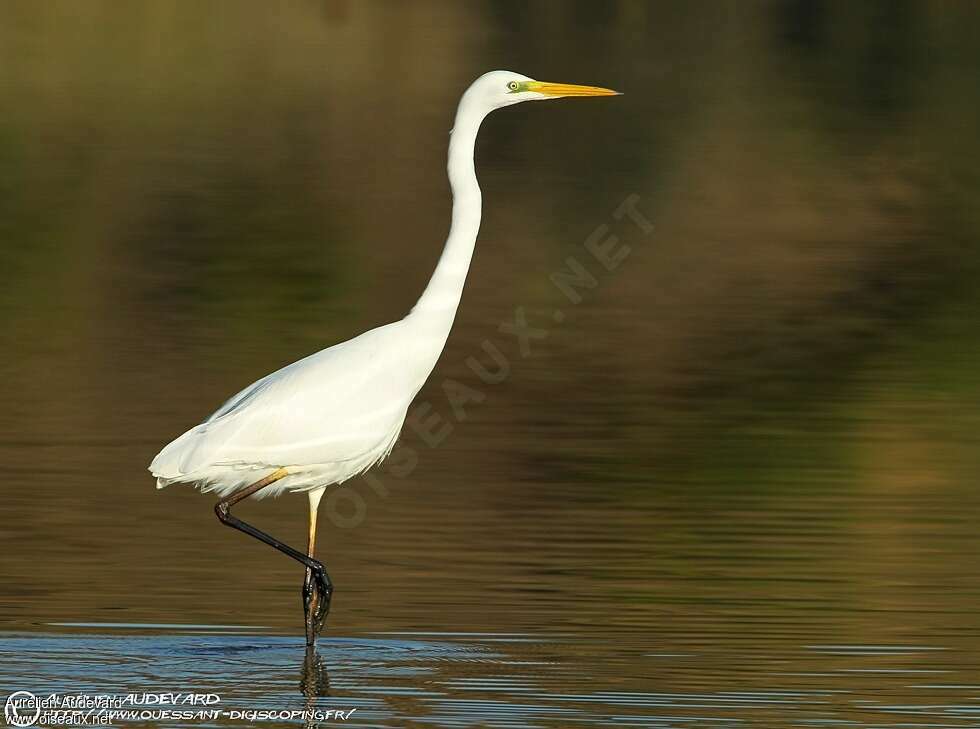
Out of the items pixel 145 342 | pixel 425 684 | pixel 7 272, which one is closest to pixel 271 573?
pixel 425 684

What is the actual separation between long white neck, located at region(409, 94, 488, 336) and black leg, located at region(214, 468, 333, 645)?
1.03m

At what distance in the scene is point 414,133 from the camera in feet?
104

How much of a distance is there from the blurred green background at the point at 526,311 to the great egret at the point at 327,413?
0.63 meters

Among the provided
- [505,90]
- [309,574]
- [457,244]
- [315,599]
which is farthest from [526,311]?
[315,599]

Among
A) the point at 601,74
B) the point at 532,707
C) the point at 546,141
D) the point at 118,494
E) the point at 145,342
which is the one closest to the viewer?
the point at 532,707

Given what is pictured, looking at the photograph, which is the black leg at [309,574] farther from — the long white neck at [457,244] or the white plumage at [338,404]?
the long white neck at [457,244]

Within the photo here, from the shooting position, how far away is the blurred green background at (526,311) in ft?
37.2

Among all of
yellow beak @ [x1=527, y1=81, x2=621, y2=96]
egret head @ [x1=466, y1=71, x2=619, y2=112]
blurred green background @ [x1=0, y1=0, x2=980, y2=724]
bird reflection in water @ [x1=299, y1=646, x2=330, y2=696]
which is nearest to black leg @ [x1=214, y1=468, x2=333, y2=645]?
bird reflection in water @ [x1=299, y1=646, x2=330, y2=696]

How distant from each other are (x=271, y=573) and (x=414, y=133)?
20.7m

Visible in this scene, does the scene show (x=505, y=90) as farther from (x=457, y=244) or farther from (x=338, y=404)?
(x=338, y=404)

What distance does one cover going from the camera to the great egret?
10.1 meters

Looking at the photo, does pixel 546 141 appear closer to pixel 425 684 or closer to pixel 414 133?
pixel 414 133

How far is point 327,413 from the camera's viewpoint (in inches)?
402

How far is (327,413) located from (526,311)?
912 centimetres
